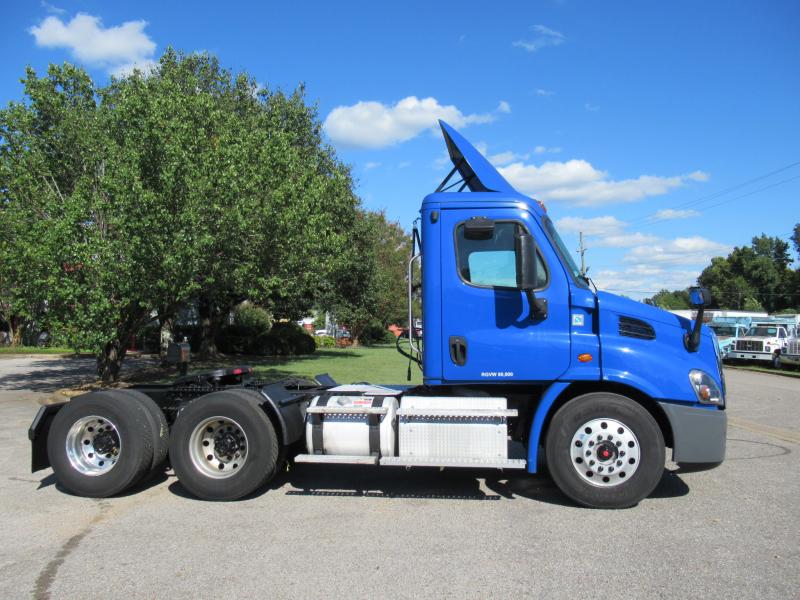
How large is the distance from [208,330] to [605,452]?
23395mm

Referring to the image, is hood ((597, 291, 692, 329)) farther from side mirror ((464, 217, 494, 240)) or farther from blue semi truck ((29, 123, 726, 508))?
side mirror ((464, 217, 494, 240))

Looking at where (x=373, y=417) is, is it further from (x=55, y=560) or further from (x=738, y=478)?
(x=738, y=478)

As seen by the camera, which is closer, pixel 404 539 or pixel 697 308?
pixel 404 539

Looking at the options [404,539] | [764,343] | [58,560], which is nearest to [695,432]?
[404,539]

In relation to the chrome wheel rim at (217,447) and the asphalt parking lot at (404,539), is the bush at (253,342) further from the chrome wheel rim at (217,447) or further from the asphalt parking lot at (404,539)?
the chrome wheel rim at (217,447)

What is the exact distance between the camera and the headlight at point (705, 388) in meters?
5.49

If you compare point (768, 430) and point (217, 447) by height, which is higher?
point (217, 447)

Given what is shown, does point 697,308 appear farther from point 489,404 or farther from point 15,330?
point 15,330

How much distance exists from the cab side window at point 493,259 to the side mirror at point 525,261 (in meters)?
0.31

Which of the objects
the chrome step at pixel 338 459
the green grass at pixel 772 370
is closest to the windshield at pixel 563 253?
the chrome step at pixel 338 459

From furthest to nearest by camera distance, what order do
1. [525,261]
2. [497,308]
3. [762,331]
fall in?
[762,331] < [497,308] < [525,261]

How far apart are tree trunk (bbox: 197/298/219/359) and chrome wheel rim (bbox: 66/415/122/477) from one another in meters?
20.5

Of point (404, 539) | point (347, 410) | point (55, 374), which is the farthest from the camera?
point (55, 374)

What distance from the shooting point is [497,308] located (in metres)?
5.68
